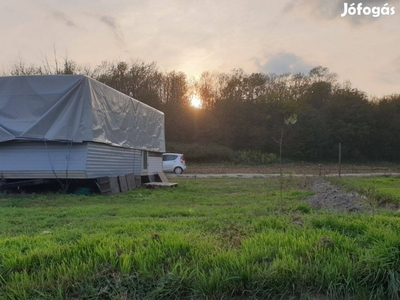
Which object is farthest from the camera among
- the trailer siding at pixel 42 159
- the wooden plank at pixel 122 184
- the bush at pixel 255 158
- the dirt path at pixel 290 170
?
the bush at pixel 255 158

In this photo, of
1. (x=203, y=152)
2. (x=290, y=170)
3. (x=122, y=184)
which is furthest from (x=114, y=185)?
(x=203, y=152)

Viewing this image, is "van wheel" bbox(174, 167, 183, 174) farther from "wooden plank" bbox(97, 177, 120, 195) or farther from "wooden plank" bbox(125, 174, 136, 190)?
"wooden plank" bbox(97, 177, 120, 195)

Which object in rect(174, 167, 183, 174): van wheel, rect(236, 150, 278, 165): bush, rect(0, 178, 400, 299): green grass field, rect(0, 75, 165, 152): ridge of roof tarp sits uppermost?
rect(0, 75, 165, 152): ridge of roof tarp

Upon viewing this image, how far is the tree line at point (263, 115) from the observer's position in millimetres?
34594

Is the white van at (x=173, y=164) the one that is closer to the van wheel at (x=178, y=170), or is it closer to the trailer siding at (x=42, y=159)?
the van wheel at (x=178, y=170)

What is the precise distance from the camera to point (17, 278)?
2.73m

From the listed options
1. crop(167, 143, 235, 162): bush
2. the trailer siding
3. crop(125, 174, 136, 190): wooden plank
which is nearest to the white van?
crop(167, 143, 235, 162): bush

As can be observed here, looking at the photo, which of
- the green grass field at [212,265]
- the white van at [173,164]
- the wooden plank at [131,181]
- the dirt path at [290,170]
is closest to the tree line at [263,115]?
the dirt path at [290,170]

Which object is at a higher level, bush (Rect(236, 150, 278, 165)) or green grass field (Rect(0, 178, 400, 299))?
bush (Rect(236, 150, 278, 165))

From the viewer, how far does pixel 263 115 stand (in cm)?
3547

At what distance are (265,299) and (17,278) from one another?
6.68 ft

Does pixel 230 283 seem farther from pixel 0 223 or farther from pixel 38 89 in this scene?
pixel 38 89

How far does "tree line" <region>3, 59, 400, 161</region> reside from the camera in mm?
34594

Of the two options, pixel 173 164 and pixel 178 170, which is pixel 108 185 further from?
pixel 178 170
